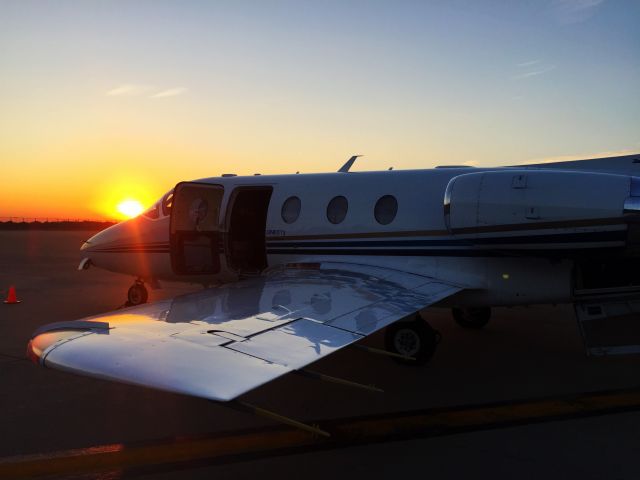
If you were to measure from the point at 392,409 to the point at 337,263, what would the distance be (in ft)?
9.89

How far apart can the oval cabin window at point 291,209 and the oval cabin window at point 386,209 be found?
1.46m

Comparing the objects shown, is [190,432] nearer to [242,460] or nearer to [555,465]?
[242,460]

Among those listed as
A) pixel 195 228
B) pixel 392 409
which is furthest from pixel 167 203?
pixel 392 409

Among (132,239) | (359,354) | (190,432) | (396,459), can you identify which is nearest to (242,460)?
(190,432)

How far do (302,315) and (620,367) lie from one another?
4.85 meters

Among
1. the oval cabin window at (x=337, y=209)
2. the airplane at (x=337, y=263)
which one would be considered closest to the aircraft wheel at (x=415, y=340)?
the airplane at (x=337, y=263)

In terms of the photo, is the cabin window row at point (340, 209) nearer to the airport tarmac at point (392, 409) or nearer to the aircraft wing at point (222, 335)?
the aircraft wing at point (222, 335)

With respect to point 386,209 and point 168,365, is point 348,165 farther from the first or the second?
point 168,365

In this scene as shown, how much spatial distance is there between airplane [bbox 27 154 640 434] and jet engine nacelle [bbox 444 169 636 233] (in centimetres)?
1

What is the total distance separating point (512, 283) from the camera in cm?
713

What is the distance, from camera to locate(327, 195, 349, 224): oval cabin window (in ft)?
27.7

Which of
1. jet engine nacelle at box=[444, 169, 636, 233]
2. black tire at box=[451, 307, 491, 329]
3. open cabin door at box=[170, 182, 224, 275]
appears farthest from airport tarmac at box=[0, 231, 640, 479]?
open cabin door at box=[170, 182, 224, 275]

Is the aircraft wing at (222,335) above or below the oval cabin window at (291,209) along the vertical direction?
below

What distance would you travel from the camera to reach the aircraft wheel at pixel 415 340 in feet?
23.3
